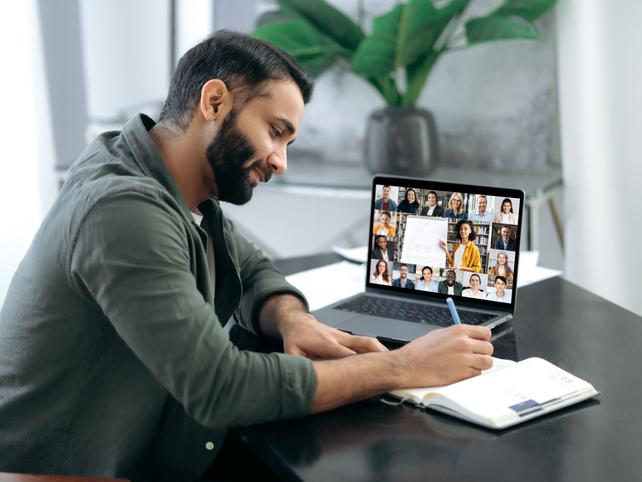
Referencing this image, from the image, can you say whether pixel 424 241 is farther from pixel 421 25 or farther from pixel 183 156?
pixel 421 25

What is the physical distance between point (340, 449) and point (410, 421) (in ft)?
0.37

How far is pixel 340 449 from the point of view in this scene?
0.95 meters

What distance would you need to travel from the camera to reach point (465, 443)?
963mm

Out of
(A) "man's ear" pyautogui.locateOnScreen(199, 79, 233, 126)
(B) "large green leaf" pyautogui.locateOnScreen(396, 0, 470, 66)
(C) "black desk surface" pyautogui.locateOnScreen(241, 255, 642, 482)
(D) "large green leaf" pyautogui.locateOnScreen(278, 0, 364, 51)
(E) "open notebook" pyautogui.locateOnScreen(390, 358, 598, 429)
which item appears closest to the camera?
(C) "black desk surface" pyautogui.locateOnScreen(241, 255, 642, 482)

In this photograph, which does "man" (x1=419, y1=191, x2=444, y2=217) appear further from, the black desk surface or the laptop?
the black desk surface

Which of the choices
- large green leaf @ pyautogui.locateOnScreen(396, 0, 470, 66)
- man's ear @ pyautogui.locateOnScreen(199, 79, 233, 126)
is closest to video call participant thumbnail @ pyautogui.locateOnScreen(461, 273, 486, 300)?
man's ear @ pyautogui.locateOnScreen(199, 79, 233, 126)

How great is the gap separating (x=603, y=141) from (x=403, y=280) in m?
1.06

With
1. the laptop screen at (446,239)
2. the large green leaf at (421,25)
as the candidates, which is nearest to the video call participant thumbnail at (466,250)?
the laptop screen at (446,239)

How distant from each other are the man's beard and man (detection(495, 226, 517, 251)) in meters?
0.39

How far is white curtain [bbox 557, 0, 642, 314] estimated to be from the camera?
2.21 metres

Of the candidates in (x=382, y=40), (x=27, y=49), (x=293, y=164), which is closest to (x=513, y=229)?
(x=382, y=40)

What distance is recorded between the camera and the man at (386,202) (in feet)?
4.85

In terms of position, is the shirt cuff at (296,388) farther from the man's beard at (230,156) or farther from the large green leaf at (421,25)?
the large green leaf at (421,25)

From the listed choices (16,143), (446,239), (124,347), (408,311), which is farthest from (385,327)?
(16,143)
